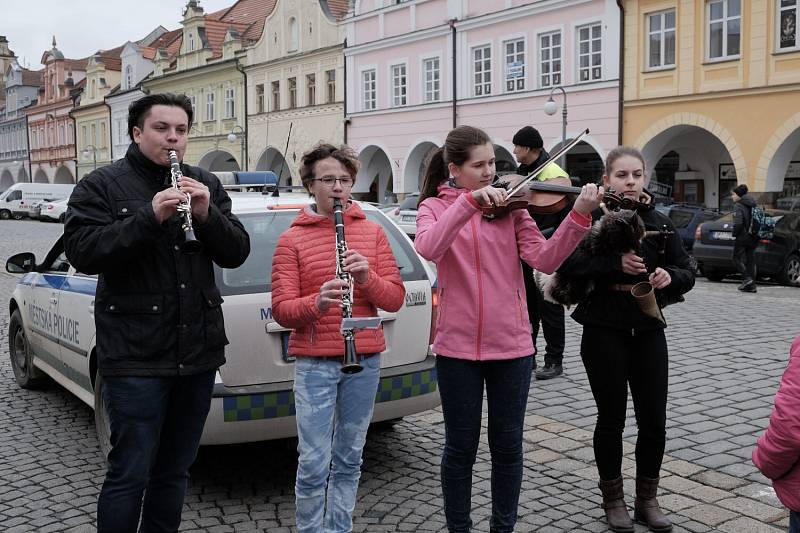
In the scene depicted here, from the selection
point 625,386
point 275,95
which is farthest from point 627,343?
point 275,95

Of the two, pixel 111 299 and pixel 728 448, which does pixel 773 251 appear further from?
pixel 111 299

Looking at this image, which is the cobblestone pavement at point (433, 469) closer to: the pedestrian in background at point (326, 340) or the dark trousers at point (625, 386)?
the dark trousers at point (625, 386)

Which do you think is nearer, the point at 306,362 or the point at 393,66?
the point at 306,362

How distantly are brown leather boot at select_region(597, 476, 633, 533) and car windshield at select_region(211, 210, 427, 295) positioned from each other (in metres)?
1.69

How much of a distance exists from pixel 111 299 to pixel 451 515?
1625 mm

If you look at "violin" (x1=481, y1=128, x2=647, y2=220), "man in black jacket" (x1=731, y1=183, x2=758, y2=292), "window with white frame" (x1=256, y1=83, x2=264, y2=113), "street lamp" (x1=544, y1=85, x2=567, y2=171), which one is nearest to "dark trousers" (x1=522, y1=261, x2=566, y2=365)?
"violin" (x1=481, y1=128, x2=647, y2=220)

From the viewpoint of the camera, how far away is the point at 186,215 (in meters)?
3.23

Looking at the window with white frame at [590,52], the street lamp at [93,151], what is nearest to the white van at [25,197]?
the street lamp at [93,151]

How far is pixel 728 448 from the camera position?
5637mm

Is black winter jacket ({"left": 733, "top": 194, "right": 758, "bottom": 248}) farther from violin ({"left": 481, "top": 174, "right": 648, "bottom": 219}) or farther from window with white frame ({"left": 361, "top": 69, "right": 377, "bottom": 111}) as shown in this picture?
window with white frame ({"left": 361, "top": 69, "right": 377, "bottom": 111})

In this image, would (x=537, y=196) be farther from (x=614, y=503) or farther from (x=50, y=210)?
(x=50, y=210)

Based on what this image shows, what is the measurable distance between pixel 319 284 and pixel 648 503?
190 centimetres

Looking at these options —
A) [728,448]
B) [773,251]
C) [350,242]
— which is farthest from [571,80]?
[350,242]

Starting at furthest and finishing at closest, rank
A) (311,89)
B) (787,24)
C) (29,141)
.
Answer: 1. (29,141)
2. (311,89)
3. (787,24)
